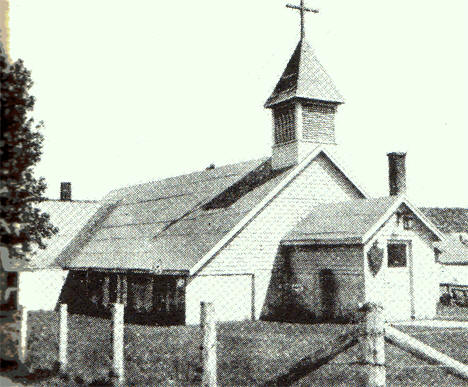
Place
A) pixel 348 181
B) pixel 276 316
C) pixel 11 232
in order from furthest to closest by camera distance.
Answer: pixel 348 181 < pixel 276 316 < pixel 11 232

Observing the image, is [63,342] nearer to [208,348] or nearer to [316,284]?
[208,348]

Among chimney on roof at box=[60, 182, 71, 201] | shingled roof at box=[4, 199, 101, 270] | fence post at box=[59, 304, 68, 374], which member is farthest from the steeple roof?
chimney on roof at box=[60, 182, 71, 201]

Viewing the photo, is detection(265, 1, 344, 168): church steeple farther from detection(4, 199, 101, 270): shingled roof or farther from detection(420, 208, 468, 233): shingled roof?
detection(420, 208, 468, 233): shingled roof

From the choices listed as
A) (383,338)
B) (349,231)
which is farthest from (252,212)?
(383,338)

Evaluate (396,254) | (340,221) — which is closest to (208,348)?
(340,221)

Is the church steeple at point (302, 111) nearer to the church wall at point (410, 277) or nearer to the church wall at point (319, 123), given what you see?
the church wall at point (319, 123)

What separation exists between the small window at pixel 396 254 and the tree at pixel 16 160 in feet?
40.5

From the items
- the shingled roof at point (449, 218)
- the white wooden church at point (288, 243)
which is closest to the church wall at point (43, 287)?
the white wooden church at point (288, 243)

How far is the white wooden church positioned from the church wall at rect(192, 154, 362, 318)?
1.7 inches

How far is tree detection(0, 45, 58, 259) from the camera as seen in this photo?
998cm

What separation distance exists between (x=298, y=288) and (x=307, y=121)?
7.18 metres

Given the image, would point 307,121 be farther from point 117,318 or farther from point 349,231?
Result: point 117,318

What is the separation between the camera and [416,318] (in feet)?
79.2

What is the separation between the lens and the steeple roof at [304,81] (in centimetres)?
2739
